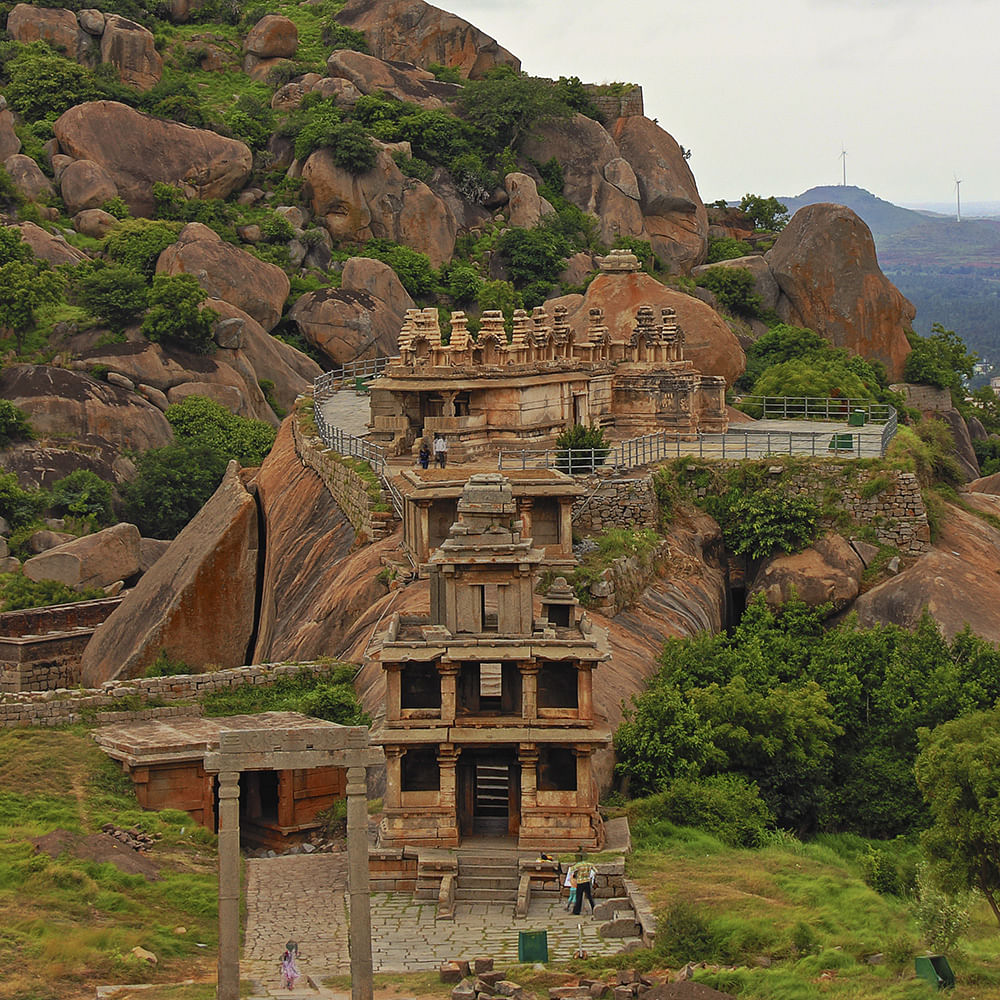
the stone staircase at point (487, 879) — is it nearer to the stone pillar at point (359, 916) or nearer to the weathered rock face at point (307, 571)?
the stone pillar at point (359, 916)

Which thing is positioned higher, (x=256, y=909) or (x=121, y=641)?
(x=121, y=641)

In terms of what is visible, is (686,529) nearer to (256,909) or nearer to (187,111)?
(256,909)

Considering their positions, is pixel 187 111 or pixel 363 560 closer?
pixel 363 560

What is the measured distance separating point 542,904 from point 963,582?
18.7m

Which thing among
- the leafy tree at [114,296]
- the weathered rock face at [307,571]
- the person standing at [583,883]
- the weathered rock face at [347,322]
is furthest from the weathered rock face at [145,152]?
the person standing at [583,883]

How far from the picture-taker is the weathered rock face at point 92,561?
5456cm

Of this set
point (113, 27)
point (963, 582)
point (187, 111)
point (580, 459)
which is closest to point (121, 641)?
point (580, 459)

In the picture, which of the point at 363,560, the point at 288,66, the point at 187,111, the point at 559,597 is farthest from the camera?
the point at 288,66

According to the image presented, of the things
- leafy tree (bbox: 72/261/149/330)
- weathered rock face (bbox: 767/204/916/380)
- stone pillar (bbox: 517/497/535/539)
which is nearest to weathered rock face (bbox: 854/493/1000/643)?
stone pillar (bbox: 517/497/535/539)

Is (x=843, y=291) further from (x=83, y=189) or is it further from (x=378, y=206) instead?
(x=83, y=189)

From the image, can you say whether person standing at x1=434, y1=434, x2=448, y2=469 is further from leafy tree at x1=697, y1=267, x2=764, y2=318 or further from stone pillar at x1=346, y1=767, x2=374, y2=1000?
leafy tree at x1=697, y1=267, x2=764, y2=318

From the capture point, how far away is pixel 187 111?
96.4 meters

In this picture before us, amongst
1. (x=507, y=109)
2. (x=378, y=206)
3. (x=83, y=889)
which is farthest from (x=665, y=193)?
(x=83, y=889)

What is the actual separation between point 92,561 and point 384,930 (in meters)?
33.1
